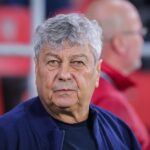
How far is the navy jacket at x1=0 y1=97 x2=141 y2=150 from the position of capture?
11.7 feet

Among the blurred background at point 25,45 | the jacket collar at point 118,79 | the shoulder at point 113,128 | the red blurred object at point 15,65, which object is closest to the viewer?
the shoulder at point 113,128

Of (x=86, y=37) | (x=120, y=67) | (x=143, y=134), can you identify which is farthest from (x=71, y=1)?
(x=86, y=37)

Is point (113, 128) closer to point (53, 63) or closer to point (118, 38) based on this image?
point (53, 63)

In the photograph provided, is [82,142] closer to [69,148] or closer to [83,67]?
[69,148]

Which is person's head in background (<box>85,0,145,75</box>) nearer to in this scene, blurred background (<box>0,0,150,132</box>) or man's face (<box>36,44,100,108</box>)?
man's face (<box>36,44,100,108</box>)

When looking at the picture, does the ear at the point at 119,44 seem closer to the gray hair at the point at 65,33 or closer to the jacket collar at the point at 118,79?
the jacket collar at the point at 118,79

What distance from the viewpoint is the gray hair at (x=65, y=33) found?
12.0ft

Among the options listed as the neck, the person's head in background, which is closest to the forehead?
the neck

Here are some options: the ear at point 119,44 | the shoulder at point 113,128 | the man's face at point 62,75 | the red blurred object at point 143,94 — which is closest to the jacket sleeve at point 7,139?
the man's face at point 62,75

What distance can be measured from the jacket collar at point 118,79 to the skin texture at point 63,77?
1.28 meters

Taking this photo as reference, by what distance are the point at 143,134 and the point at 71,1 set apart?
3.68m

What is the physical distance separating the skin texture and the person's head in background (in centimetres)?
164

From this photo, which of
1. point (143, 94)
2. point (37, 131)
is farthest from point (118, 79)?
point (143, 94)

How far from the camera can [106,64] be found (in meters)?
5.21
